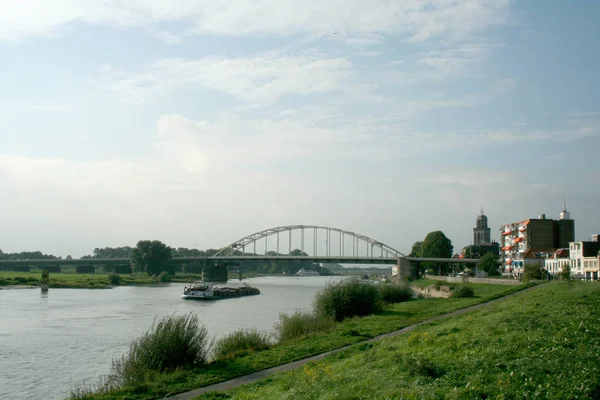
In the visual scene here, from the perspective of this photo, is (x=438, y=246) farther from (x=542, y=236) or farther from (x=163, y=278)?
(x=163, y=278)

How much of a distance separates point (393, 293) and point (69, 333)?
73.8 feet

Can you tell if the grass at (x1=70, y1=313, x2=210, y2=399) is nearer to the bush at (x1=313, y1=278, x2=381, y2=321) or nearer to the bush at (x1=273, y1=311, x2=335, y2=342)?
the bush at (x1=273, y1=311, x2=335, y2=342)

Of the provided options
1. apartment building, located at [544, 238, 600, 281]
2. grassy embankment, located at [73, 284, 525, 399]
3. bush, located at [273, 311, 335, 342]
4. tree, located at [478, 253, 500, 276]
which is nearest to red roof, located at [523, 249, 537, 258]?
tree, located at [478, 253, 500, 276]

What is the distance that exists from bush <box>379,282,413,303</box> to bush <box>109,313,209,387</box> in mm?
27003

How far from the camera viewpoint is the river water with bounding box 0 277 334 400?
1934 cm

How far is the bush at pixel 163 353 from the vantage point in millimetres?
15195

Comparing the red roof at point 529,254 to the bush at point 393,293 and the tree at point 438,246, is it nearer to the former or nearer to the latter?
→ the tree at point 438,246

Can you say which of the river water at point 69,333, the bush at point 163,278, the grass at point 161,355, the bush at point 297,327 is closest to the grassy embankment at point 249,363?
the grass at point 161,355

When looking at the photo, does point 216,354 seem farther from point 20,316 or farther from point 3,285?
point 3,285

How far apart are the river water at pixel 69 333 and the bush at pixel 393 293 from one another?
319 inches

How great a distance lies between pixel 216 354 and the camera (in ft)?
62.6

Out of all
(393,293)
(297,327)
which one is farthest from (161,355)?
(393,293)

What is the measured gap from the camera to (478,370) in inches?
360

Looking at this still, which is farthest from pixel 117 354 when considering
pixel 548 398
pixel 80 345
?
pixel 548 398
